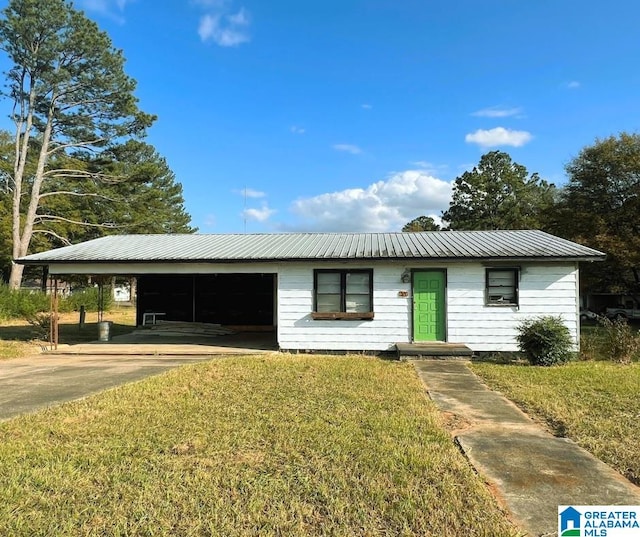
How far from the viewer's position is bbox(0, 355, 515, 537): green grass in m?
3.14

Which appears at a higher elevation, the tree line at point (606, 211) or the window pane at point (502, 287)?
the tree line at point (606, 211)

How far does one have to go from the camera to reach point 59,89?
26.5 metres

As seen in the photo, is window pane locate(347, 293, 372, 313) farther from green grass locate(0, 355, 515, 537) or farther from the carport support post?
the carport support post

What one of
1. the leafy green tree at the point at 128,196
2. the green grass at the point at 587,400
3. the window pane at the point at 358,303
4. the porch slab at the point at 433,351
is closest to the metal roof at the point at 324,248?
the window pane at the point at 358,303

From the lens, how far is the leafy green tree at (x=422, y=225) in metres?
62.9

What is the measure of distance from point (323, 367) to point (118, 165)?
81.8 ft

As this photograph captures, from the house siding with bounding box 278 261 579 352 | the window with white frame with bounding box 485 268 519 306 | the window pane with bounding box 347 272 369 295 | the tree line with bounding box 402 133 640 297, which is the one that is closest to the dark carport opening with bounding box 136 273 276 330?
the house siding with bounding box 278 261 579 352

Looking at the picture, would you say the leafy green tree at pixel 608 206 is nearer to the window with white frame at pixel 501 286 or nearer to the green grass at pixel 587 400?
the window with white frame at pixel 501 286

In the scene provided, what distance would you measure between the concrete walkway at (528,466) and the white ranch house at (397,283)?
16.8ft

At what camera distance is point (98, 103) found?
27.2 meters

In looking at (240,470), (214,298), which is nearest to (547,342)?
(240,470)

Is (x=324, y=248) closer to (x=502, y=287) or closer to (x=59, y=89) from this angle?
(x=502, y=287)

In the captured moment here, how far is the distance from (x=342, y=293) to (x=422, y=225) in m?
55.2

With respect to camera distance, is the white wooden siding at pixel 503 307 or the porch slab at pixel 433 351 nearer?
the porch slab at pixel 433 351
